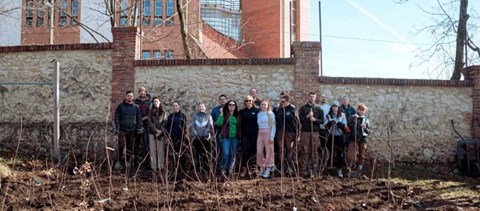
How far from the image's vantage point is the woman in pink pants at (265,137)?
363 inches

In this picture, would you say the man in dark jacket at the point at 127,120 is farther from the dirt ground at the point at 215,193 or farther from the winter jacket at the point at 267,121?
A: the winter jacket at the point at 267,121

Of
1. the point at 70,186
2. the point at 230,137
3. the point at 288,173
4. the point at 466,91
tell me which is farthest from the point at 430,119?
the point at 70,186

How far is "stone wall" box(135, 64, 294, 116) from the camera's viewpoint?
1118 cm

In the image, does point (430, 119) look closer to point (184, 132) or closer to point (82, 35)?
point (184, 132)

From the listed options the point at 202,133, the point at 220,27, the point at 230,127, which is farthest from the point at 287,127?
the point at 220,27

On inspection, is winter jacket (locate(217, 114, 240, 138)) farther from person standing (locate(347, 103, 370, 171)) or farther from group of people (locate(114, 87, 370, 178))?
person standing (locate(347, 103, 370, 171))

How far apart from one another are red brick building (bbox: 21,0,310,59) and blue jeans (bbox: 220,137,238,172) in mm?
12552

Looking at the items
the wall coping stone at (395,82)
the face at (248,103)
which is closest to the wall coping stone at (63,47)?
the face at (248,103)

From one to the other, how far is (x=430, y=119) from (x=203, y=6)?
22202 millimetres

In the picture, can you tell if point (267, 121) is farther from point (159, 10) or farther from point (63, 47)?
point (159, 10)

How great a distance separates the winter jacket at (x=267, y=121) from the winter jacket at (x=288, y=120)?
0.75ft

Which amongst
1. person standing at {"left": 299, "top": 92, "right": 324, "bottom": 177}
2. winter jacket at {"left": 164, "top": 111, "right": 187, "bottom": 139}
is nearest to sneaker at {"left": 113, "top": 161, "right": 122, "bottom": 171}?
winter jacket at {"left": 164, "top": 111, "right": 187, "bottom": 139}

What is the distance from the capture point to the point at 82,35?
23000mm

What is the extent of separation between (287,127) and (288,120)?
0.48ft
